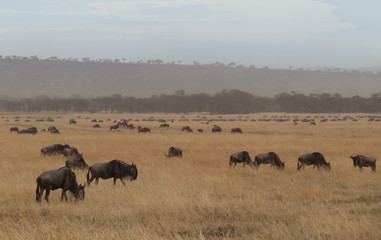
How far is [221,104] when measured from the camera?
414 ft

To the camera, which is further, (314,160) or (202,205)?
(314,160)

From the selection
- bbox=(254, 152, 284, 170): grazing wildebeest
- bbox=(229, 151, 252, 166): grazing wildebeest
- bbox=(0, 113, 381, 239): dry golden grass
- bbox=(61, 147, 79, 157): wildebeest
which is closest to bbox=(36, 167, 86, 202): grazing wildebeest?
bbox=(0, 113, 381, 239): dry golden grass

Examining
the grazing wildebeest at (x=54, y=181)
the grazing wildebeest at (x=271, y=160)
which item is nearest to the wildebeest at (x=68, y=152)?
the grazing wildebeest at (x=271, y=160)

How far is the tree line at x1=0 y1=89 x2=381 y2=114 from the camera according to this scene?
12462 cm

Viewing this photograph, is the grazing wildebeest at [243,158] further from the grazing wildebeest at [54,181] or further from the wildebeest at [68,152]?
the grazing wildebeest at [54,181]

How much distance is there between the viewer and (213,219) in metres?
9.18

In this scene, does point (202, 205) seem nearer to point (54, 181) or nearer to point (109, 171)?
point (54, 181)

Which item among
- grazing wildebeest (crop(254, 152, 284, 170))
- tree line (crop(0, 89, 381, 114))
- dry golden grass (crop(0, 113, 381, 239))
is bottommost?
dry golden grass (crop(0, 113, 381, 239))

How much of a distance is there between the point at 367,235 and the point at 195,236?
123 inches

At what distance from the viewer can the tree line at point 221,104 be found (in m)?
125

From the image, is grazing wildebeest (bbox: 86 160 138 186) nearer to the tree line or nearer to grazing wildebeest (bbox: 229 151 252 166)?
grazing wildebeest (bbox: 229 151 252 166)

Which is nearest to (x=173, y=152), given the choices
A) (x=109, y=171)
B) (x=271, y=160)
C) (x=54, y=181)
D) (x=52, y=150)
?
(x=271, y=160)

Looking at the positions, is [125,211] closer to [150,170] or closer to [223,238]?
[223,238]

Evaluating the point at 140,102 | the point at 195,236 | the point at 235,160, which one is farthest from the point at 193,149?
the point at 140,102
